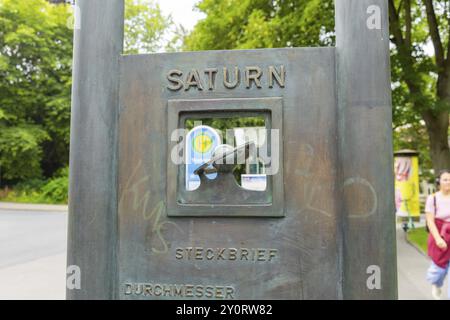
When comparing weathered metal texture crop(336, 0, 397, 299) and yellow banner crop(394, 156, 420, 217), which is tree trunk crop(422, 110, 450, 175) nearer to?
yellow banner crop(394, 156, 420, 217)

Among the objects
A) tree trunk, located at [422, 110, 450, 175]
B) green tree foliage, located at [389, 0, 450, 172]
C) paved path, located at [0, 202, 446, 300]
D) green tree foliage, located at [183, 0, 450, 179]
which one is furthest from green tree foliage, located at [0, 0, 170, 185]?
tree trunk, located at [422, 110, 450, 175]

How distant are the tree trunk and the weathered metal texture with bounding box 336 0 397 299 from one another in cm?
971

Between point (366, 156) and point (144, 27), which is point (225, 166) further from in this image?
point (144, 27)

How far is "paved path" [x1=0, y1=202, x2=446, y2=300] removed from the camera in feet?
21.3

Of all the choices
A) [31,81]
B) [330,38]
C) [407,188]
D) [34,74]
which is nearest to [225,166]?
[330,38]

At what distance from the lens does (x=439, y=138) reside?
37.2ft

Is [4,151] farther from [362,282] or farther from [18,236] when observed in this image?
[362,282]

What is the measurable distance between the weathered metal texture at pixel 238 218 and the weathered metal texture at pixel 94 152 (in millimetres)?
66

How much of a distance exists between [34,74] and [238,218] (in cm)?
2564

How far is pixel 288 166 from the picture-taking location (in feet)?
7.55

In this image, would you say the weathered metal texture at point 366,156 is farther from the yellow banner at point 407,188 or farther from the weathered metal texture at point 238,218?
the yellow banner at point 407,188

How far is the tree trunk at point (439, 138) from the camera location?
11.1 meters

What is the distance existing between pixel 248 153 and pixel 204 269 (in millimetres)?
688

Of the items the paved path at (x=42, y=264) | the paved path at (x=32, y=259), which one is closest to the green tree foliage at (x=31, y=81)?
the paved path at (x=32, y=259)
